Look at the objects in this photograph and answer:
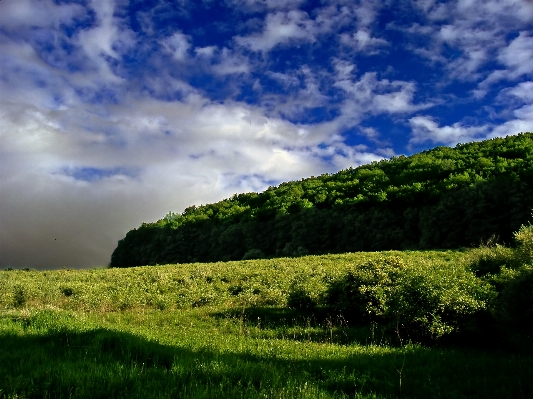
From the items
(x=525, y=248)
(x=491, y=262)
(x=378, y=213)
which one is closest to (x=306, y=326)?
(x=525, y=248)

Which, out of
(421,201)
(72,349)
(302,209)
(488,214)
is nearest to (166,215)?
(302,209)

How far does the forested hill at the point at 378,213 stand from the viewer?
139 ft

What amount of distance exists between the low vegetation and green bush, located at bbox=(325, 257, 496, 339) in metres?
0.05

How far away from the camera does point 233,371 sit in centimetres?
746

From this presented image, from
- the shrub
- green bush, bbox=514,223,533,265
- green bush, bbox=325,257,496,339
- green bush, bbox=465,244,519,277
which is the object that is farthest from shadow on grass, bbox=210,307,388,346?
green bush, bbox=465,244,519,277

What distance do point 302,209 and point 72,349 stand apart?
192ft

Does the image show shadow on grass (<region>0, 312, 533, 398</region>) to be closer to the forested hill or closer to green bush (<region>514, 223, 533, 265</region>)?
green bush (<region>514, 223, 533, 265</region>)

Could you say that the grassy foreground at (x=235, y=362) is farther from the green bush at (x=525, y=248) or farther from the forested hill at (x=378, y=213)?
the forested hill at (x=378, y=213)

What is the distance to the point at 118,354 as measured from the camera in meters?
8.45

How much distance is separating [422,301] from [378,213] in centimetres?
4119

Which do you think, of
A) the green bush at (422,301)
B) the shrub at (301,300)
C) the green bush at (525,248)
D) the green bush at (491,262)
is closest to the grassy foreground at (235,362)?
the green bush at (422,301)

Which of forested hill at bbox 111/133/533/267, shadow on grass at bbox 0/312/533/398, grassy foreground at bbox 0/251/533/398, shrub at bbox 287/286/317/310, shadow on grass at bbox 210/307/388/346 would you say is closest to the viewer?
shadow on grass at bbox 0/312/533/398

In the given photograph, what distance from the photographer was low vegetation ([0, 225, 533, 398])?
671 cm

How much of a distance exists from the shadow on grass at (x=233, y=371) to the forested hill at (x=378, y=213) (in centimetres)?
3532
